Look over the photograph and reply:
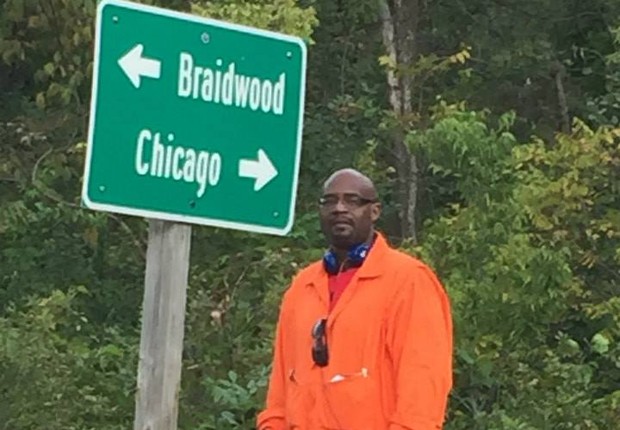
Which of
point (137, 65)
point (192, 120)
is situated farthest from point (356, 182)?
point (137, 65)

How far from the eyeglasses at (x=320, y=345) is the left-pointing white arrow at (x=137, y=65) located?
85cm

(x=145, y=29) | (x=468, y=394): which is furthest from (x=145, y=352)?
(x=468, y=394)

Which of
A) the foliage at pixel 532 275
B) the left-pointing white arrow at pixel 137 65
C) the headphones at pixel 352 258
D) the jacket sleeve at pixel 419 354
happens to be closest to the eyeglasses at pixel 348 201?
the headphones at pixel 352 258

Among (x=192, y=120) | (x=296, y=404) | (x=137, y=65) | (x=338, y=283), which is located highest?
(x=137, y=65)

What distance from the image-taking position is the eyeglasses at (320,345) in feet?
12.6

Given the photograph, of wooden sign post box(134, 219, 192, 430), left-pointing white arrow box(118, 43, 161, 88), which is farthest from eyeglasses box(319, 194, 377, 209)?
left-pointing white arrow box(118, 43, 161, 88)

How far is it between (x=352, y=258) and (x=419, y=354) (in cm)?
35

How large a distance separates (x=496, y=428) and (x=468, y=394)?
0.68m

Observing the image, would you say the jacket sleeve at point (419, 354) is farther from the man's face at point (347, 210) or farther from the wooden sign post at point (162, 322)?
the wooden sign post at point (162, 322)

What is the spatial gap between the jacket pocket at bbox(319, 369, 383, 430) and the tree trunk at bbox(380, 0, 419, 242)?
21.5 feet

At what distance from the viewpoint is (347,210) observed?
3992mm

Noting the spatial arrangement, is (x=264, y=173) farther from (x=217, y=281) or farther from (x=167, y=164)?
(x=217, y=281)

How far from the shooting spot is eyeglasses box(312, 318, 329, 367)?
3.86 meters

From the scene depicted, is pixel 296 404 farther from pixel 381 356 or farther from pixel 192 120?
pixel 192 120
